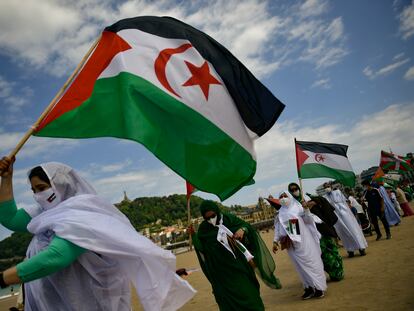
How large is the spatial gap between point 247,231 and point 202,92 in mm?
2943

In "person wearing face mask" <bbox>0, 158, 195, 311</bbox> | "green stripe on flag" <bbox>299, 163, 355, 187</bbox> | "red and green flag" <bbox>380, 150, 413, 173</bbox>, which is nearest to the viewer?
"person wearing face mask" <bbox>0, 158, 195, 311</bbox>

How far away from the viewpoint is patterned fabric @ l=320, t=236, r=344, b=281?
6.89 metres

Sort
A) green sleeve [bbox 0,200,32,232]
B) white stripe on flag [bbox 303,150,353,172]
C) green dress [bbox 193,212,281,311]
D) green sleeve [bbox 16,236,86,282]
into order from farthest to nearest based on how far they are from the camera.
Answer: white stripe on flag [bbox 303,150,353,172]
green dress [bbox 193,212,281,311]
green sleeve [bbox 0,200,32,232]
green sleeve [bbox 16,236,86,282]

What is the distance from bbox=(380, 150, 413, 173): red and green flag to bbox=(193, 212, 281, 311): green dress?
49.0 feet

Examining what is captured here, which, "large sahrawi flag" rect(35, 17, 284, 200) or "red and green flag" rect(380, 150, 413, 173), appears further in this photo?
"red and green flag" rect(380, 150, 413, 173)

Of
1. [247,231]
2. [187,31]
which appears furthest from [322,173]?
[187,31]

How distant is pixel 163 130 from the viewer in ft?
9.21

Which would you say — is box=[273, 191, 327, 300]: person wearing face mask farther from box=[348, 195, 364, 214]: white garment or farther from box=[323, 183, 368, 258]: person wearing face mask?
box=[348, 195, 364, 214]: white garment

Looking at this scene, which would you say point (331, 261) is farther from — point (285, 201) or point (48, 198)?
point (48, 198)

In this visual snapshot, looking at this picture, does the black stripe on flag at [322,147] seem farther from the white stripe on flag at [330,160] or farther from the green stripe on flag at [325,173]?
the green stripe on flag at [325,173]

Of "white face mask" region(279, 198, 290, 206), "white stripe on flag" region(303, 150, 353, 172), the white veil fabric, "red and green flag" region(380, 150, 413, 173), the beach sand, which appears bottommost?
the beach sand

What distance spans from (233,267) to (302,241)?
2.06 m

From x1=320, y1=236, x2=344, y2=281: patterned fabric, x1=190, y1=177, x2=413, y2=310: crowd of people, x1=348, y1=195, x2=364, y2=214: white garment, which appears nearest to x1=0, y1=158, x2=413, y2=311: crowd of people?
x1=190, y1=177, x2=413, y2=310: crowd of people

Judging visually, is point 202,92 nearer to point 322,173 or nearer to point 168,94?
point 168,94
